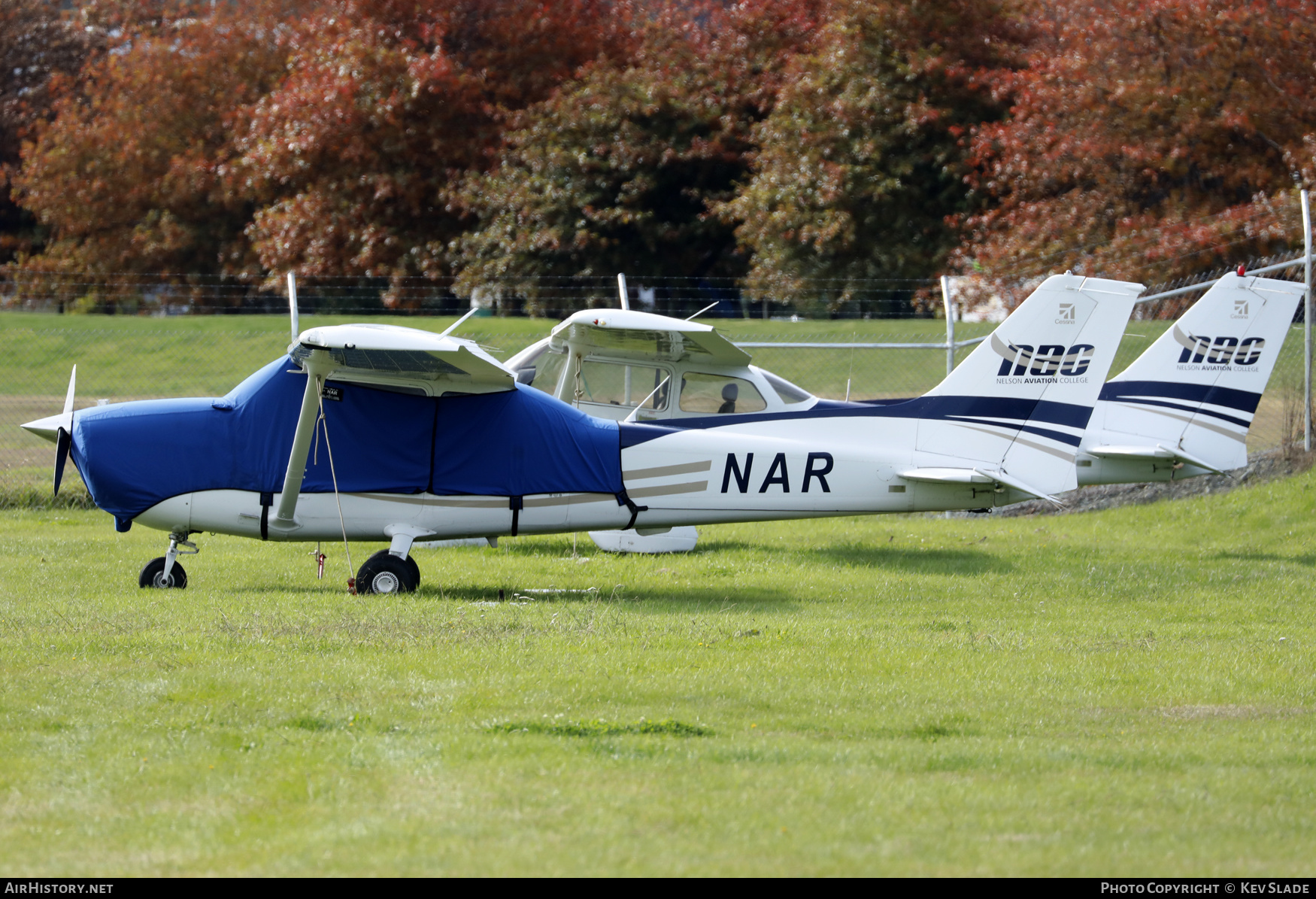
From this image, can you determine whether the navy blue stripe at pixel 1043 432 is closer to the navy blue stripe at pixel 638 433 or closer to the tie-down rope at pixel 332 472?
the navy blue stripe at pixel 638 433

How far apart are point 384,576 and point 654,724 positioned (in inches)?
186

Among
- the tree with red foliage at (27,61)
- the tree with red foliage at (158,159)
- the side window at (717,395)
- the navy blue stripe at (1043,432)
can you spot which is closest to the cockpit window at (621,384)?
the side window at (717,395)

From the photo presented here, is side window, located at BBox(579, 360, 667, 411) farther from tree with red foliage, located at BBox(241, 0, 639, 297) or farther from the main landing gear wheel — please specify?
tree with red foliage, located at BBox(241, 0, 639, 297)

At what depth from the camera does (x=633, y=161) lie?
88.4ft

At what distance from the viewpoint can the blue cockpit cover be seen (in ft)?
34.3

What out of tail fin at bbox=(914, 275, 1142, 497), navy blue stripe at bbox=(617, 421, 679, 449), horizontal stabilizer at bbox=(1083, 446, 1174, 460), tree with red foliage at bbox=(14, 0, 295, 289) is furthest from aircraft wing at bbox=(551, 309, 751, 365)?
tree with red foliage at bbox=(14, 0, 295, 289)

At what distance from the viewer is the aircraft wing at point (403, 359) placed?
9.33 m

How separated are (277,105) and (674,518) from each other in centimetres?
2006

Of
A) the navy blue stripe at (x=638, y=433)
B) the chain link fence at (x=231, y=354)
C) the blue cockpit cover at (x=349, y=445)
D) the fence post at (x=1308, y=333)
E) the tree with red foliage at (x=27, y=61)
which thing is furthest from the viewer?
the tree with red foliage at (x=27, y=61)

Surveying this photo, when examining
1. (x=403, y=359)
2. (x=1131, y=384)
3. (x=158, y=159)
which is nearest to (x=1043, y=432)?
(x=1131, y=384)

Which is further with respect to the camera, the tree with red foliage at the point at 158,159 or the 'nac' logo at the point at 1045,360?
the tree with red foliage at the point at 158,159

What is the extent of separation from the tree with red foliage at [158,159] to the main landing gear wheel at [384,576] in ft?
68.9

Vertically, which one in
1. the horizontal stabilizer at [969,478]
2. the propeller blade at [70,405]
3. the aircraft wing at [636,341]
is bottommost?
the horizontal stabilizer at [969,478]

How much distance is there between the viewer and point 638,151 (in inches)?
1059
